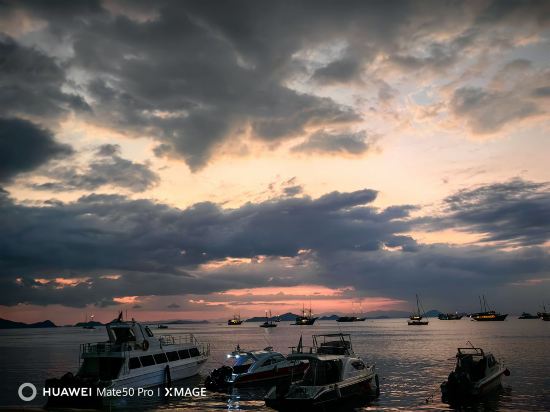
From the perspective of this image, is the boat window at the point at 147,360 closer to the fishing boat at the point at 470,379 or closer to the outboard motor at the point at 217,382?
the outboard motor at the point at 217,382

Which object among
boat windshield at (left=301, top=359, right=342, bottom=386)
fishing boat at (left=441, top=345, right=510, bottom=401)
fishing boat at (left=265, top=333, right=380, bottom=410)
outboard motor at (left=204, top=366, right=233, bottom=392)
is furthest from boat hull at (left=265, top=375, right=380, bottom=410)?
outboard motor at (left=204, top=366, right=233, bottom=392)

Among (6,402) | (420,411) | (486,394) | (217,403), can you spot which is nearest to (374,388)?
(420,411)

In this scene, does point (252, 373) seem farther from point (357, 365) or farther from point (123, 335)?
point (123, 335)

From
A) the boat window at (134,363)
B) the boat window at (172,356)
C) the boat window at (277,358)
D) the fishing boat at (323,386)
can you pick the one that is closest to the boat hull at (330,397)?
the fishing boat at (323,386)

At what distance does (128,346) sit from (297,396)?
18.7 meters

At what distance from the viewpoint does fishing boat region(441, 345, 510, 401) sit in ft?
114

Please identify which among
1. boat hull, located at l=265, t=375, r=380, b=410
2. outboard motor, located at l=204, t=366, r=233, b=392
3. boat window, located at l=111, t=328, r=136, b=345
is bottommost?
outboard motor, located at l=204, t=366, r=233, b=392

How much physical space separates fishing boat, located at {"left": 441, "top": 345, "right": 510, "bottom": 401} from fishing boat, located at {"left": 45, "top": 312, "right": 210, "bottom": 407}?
1037 inches

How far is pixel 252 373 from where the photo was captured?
42406 mm

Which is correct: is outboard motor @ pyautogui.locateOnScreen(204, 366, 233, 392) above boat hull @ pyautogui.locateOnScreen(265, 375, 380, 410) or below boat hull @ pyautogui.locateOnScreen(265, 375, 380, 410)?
below

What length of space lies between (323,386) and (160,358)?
2075 cm

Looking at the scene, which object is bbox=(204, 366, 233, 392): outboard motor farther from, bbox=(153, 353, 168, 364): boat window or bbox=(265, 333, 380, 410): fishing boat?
bbox=(265, 333, 380, 410): fishing boat

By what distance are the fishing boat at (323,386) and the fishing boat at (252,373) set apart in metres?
7.28

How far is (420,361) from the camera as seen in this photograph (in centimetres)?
6756
